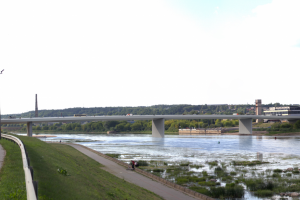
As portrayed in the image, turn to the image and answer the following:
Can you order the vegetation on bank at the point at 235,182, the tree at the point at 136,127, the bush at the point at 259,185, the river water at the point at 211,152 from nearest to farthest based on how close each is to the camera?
the vegetation on bank at the point at 235,182 → the bush at the point at 259,185 → the river water at the point at 211,152 → the tree at the point at 136,127

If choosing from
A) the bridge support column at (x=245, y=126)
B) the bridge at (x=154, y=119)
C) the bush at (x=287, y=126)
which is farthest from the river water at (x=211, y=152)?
the bush at (x=287, y=126)

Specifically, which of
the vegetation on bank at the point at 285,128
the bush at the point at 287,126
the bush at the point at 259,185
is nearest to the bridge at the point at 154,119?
the vegetation on bank at the point at 285,128

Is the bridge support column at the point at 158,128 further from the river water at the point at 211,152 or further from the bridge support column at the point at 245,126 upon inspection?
the bridge support column at the point at 245,126

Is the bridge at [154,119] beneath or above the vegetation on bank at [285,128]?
above

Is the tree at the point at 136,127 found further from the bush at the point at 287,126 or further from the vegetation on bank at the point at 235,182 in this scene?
the vegetation on bank at the point at 235,182

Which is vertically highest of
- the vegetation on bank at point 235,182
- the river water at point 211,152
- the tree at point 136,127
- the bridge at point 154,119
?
the bridge at point 154,119

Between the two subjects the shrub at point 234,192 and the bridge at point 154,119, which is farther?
the bridge at point 154,119

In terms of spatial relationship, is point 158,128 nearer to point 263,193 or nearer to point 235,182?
point 235,182

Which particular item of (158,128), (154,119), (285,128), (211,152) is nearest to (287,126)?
(285,128)

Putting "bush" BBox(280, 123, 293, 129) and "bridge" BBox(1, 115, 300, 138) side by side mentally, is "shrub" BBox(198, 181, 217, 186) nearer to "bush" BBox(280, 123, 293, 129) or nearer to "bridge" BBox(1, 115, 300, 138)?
"bridge" BBox(1, 115, 300, 138)

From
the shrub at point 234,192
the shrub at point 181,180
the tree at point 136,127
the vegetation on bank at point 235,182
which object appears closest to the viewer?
the shrub at point 234,192

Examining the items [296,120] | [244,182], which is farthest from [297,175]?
[296,120]

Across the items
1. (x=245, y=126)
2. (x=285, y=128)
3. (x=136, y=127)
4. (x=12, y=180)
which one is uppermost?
(x=12, y=180)

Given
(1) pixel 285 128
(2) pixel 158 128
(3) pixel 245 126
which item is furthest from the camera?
(1) pixel 285 128
